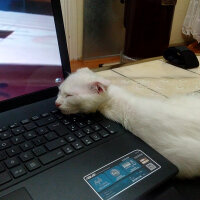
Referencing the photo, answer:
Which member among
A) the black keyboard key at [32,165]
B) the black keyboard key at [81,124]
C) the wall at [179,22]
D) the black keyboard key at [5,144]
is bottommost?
the wall at [179,22]

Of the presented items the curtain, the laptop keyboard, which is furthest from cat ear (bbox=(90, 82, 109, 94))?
the curtain

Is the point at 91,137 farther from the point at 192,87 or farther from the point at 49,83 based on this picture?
the point at 192,87

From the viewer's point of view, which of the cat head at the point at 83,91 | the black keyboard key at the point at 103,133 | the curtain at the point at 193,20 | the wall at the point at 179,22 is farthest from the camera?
the wall at the point at 179,22

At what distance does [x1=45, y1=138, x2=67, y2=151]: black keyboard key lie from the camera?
1.10ft

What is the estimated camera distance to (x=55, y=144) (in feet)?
1.12

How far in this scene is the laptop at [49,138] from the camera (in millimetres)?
287

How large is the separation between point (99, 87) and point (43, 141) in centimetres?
23

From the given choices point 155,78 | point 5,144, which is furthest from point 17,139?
point 155,78

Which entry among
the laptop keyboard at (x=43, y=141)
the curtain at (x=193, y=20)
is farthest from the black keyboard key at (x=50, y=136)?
the curtain at (x=193, y=20)

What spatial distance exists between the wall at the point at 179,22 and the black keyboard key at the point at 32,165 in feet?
7.35

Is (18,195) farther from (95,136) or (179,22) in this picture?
(179,22)

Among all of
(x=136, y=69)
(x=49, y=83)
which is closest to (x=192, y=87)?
(x=136, y=69)

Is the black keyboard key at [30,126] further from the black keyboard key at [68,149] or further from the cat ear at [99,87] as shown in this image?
the cat ear at [99,87]

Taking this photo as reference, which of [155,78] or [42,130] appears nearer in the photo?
[42,130]
